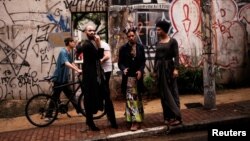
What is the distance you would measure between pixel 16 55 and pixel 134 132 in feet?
17.2

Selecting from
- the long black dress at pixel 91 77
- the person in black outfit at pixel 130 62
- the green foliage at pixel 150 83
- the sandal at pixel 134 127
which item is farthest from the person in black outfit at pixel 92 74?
the green foliage at pixel 150 83

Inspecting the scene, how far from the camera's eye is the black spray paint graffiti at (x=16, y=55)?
11.6 m

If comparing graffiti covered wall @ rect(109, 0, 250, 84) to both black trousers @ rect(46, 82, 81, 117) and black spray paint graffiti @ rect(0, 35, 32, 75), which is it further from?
black trousers @ rect(46, 82, 81, 117)

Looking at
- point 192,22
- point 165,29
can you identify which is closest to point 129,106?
point 165,29

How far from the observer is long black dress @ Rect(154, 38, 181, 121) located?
8016 millimetres

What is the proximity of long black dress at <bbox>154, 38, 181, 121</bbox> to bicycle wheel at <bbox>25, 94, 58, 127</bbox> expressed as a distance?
2.68m

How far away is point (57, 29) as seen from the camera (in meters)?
11.7

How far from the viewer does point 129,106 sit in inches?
320

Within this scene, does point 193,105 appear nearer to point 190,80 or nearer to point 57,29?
point 190,80

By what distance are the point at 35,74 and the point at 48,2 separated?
2095 millimetres

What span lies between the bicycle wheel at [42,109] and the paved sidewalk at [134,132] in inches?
8.5

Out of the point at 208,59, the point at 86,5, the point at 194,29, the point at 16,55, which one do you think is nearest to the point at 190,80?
the point at 194,29

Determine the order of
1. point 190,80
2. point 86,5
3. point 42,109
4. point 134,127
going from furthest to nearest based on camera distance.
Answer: point 190,80 → point 86,5 → point 42,109 → point 134,127

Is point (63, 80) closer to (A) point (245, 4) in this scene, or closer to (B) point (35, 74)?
(B) point (35, 74)
